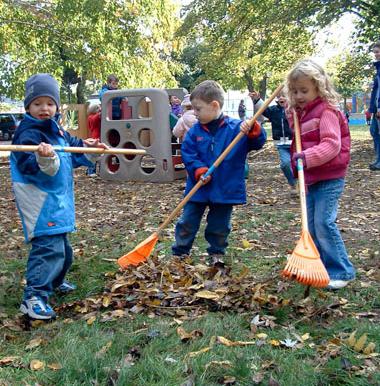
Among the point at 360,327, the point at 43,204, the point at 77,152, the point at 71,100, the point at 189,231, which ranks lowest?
the point at 360,327

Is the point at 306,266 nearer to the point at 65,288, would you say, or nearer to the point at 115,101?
the point at 65,288

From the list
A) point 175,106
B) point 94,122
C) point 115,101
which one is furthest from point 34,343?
point 175,106

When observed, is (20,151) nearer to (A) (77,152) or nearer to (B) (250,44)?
(A) (77,152)

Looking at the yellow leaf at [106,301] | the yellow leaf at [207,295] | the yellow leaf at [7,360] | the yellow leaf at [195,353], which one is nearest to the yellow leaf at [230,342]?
the yellow leaf at [195,353]

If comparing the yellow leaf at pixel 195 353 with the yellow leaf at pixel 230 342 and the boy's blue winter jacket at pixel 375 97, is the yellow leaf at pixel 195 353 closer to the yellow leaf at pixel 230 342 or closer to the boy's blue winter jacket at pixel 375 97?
the yellow leaf at pixel 230 342

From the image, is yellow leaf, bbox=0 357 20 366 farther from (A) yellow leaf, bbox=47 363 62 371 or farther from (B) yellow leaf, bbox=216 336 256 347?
(B) yellow leaf, bbox=216 336 256 347

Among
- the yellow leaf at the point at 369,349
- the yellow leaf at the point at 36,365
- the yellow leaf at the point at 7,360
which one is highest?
the yellow leaf at the point at 369,349

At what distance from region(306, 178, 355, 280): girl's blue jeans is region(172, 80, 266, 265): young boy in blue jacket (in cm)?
58

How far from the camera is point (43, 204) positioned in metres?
Result: 3.54

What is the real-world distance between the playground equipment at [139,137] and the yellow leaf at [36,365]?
23.7 feet

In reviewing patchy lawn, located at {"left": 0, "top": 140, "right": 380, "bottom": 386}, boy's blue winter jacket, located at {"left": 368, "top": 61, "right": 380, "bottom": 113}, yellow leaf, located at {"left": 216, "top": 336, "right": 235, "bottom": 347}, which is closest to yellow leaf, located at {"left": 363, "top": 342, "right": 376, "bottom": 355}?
patchy lawn, located at {"left": 0, "top": 140, "right": 380, "bottom": 386}

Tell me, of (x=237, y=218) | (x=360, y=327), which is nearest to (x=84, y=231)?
(x=237, y=218)

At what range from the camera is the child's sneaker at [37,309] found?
Answer: 3.47 metres

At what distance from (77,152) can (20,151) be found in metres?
0.41
